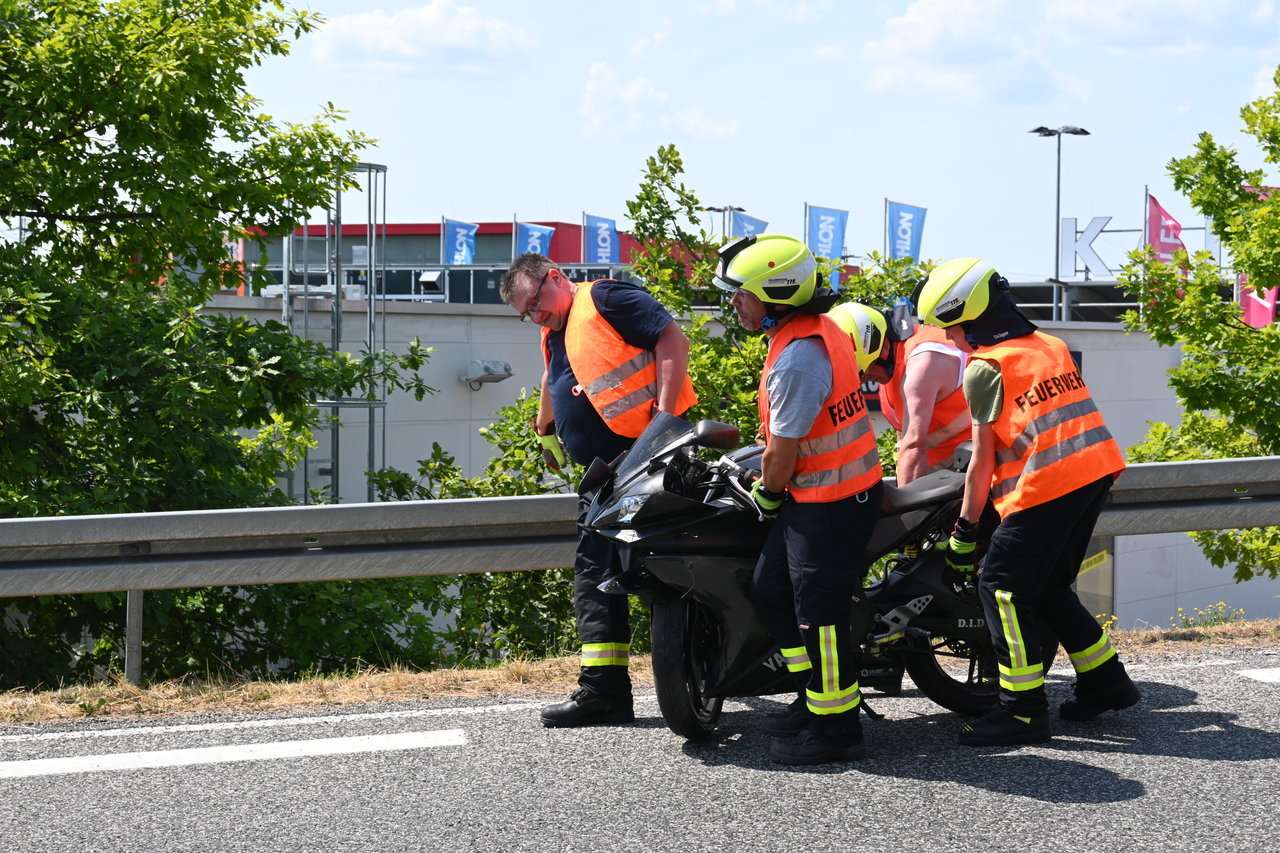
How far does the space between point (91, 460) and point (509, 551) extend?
4.20m

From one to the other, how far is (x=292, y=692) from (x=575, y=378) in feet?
5.65

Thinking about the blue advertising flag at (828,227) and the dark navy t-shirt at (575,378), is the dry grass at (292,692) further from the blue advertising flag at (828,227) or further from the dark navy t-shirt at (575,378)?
the blue advertising flag at (828,227)

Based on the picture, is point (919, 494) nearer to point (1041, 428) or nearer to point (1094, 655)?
point (1041, 428)

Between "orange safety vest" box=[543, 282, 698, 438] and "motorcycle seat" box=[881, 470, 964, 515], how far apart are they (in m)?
0.88

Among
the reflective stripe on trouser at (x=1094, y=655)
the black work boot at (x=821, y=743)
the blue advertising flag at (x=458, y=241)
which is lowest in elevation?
the black work boot at (x=821, y=743)

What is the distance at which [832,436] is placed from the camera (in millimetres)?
4562

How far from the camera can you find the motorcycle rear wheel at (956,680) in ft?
16.6

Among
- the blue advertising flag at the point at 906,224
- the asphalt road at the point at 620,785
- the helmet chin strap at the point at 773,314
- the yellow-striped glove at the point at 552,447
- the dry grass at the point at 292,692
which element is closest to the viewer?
the asphalt road at the point at 620,785

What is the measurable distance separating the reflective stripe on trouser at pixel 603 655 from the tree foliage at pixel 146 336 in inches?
125

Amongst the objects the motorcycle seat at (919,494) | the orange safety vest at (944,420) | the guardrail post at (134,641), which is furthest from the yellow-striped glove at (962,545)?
the guardrail post at (134,641)

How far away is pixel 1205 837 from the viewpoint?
12.4 feet

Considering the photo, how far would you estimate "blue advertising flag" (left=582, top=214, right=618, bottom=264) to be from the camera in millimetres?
46438

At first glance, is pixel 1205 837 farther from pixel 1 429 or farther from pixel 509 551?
pixel 1 429

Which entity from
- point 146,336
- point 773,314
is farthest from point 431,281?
point 773,314
